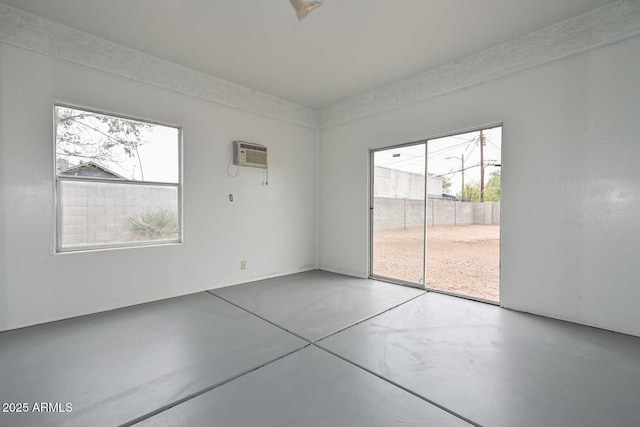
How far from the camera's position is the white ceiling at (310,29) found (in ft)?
8.18

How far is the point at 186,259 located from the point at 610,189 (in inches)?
189

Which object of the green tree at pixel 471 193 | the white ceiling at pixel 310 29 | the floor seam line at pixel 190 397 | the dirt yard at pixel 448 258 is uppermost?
the white ceiling at pixel 310 29

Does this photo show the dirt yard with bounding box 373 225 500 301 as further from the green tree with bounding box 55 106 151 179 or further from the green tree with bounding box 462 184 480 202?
the green tree with bounding box 55 106 151 179

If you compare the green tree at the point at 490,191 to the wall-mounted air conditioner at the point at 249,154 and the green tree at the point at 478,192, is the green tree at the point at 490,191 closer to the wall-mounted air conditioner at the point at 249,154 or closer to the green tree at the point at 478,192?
the green tree at the point at 478,192

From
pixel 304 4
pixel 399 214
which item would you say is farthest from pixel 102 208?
pixel 399 214

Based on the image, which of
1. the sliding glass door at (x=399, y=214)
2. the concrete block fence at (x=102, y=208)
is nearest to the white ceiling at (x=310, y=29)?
the sliding glass door at (x=399, y=214)

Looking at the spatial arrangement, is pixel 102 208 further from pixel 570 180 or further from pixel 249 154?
pixel 570 180

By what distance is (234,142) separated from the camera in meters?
4.11

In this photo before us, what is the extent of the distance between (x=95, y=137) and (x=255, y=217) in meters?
2.22

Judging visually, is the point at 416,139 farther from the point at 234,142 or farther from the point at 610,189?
the point at 234,142

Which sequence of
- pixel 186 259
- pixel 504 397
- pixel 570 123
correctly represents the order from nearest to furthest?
pixel 504 397 → pixel 570 123 → pixel 186 259

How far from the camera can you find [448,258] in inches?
221

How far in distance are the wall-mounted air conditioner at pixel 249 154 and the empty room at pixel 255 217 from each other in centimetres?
2

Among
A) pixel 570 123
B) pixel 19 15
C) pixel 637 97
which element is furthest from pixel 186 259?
pixel 637 97
